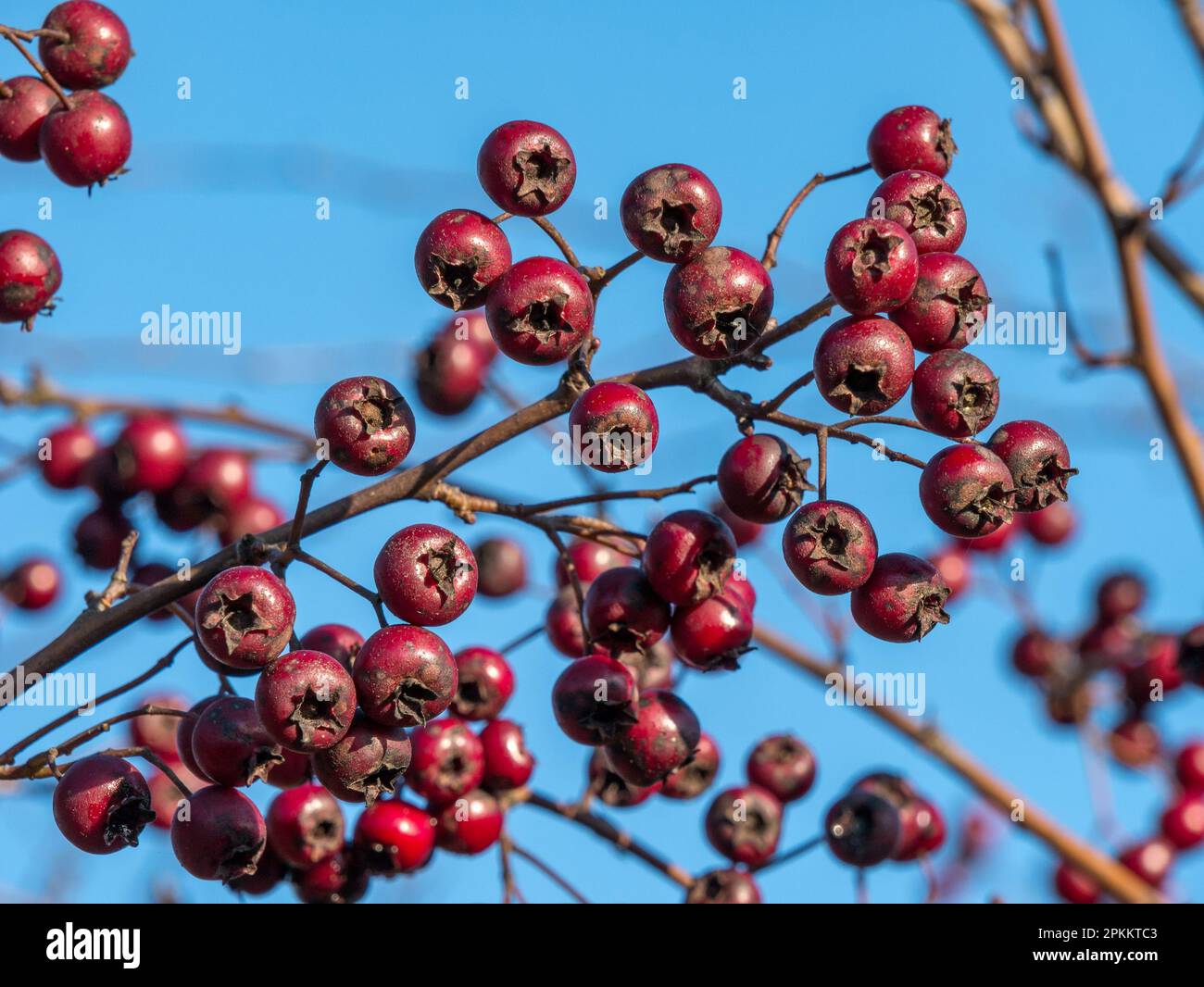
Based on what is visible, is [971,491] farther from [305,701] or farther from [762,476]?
[305,701]

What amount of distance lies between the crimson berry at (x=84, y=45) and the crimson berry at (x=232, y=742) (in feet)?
5.28

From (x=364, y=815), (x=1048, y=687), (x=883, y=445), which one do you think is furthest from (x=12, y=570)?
(x=1048, y=687)

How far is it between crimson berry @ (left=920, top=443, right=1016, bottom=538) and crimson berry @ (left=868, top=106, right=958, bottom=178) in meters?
0.84

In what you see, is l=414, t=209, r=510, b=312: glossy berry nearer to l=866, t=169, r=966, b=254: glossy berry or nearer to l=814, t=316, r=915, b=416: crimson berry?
l=814, t=316, r=915, b=416: crimson berry

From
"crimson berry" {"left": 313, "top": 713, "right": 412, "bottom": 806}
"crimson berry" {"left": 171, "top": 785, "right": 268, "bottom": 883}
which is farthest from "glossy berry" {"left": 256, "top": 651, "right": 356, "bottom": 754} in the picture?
"crimson berry" {"left": 171, "top": 785, "right": 268, "bottom": 883}

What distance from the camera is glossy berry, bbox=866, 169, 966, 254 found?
2.99 metres

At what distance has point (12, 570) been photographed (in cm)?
486

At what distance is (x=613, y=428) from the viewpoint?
2.70 metres

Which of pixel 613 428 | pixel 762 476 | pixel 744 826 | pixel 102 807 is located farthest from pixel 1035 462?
pixel 102 807

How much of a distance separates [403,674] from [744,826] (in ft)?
5.59

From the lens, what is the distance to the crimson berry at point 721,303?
2.78 m

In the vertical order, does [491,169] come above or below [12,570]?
above
